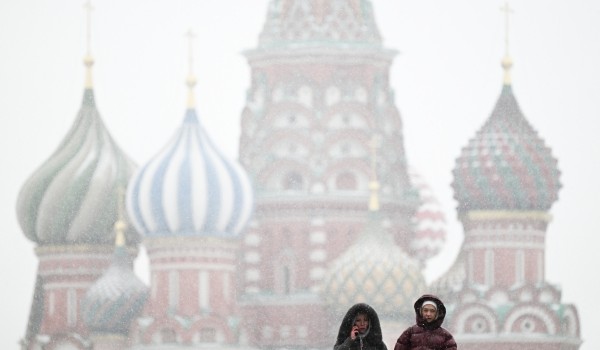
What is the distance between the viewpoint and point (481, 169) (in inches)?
1998

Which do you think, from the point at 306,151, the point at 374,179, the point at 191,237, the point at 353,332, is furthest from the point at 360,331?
the point at 374,179

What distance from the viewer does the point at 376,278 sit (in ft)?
161

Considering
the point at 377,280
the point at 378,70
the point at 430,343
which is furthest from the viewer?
the point at 378,70

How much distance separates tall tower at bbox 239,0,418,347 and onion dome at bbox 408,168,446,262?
1852mm

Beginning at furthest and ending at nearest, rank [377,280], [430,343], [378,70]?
[378,70] < [377,280] < [430,343]

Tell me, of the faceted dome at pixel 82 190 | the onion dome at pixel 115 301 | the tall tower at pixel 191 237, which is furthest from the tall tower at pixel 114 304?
the faceted dome at pixel 82 190

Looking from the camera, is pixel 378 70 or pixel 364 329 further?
pixel 378 70

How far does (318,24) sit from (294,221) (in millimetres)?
3564

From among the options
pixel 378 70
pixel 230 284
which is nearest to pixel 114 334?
pixel 230 284

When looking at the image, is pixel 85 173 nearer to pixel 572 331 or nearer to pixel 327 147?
pixel 327 147

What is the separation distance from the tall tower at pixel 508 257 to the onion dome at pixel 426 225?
2974 mm

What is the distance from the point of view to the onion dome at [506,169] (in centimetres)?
5022

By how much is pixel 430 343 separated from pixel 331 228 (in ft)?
129

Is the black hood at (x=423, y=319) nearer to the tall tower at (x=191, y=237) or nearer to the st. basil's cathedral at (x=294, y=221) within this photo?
the st. basil's cathedral at (x=294, y=221)
